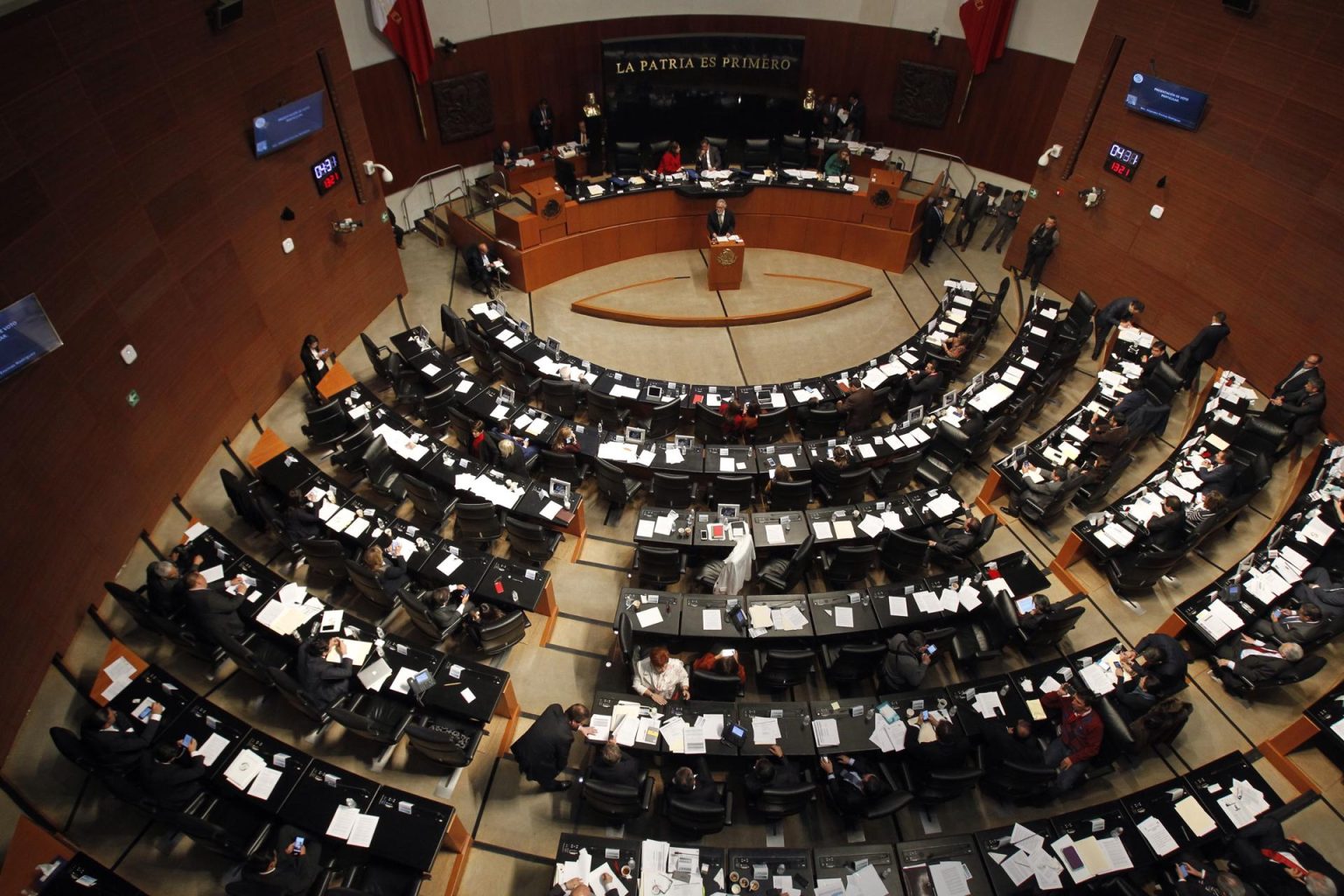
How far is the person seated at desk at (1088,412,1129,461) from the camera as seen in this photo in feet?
33.2

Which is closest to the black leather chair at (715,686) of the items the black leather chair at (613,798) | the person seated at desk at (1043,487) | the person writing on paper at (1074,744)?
the black leather chair at (613,798)

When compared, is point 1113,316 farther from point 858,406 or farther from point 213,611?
point 213,611

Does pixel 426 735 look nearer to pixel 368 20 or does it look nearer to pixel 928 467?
pixel 928 467

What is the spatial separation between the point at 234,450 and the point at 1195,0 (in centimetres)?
1621

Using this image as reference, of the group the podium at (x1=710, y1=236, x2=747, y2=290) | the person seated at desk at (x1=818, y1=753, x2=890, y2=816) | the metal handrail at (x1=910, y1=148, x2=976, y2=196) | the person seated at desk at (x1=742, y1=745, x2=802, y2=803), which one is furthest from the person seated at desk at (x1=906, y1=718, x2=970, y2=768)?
the metal handrail at (x1=910, y1=148, x2=976, y2=196)

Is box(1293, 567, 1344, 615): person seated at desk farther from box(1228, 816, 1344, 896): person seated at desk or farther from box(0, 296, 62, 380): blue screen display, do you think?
box(0, 296, 62, 380): blue screen display

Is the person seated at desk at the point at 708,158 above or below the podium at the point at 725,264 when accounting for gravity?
above

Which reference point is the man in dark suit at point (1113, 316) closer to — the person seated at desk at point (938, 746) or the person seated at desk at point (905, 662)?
the person seated at desk at point (905, 662)

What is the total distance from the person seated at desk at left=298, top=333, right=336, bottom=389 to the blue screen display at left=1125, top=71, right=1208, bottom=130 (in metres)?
14.3

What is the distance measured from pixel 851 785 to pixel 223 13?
1169 cm

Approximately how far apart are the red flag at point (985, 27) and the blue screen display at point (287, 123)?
44.4 feet

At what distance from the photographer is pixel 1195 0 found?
11344mm

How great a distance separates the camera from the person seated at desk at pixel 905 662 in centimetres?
787

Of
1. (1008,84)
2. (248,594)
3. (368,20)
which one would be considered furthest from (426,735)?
(1008,84)
